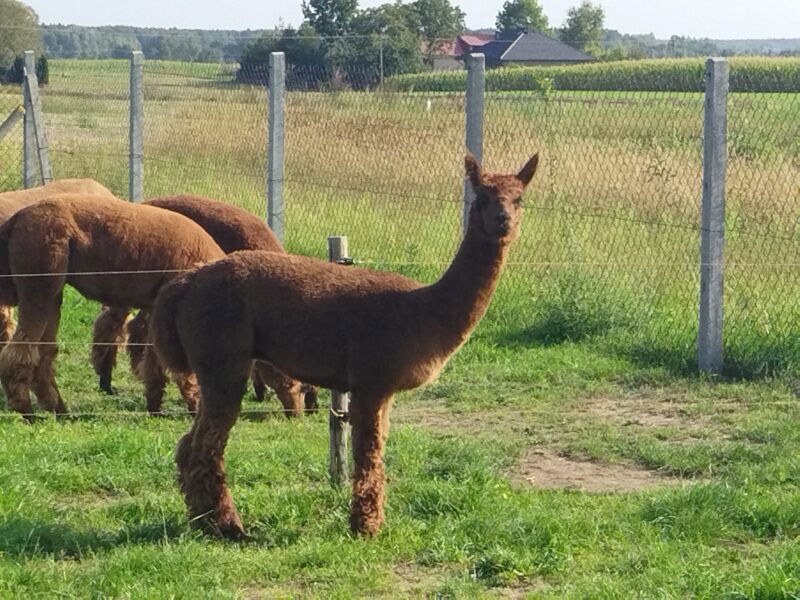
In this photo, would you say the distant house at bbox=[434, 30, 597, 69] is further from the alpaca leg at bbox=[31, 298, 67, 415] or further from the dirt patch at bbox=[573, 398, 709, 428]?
the alpaca leg at bbox=[31, 298, 67, 415]

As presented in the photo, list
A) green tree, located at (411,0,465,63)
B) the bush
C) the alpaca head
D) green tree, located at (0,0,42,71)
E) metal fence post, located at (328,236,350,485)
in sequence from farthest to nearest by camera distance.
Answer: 1. green tree, located at (411,0,465,63)
2. green tree, located at (0,0,42,71)
3. the bush
4. metal fence post, located at (328,236,350,485)
5. the alpaca head

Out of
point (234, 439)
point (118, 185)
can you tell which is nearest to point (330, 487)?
point (234, 439)

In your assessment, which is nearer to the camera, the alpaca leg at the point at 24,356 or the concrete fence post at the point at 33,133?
the alpaca leg at the point at 24,356

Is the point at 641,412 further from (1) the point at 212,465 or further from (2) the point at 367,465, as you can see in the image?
(1) the point at 212,465

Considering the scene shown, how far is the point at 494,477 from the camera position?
719cm

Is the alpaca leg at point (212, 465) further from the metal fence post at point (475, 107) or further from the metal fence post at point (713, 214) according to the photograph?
the metal fence post at point (475, 107)

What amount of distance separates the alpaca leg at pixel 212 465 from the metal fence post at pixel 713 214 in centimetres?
446

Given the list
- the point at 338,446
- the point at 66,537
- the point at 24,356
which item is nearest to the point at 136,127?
the point at 24,356

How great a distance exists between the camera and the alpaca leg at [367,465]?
243 inches

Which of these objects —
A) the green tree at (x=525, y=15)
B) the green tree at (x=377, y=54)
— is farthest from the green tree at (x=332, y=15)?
the green tree at (x=525, y=15)

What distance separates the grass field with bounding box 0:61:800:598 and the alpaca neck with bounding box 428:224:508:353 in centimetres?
94

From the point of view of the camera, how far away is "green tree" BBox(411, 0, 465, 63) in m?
26.4

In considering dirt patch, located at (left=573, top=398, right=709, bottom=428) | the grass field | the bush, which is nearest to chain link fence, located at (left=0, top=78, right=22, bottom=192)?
the bush

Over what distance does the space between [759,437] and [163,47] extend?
15714 millimetres
